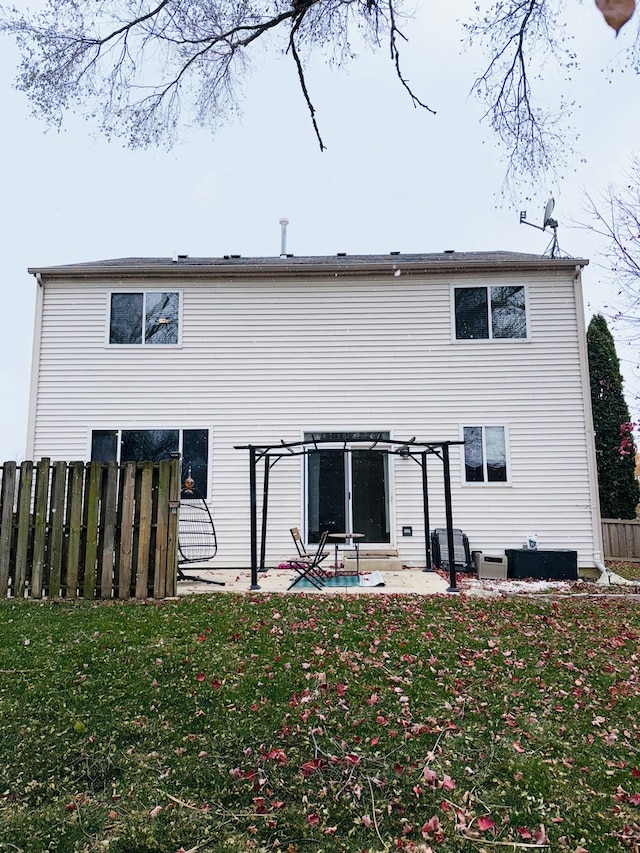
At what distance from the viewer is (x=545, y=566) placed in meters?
9.02

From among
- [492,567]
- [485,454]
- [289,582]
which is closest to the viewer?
[289,582]

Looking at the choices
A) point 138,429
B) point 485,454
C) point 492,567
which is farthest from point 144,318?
point 492,567

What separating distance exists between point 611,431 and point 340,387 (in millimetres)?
9204

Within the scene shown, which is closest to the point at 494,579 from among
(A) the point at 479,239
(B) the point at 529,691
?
(B) the point at 529,691

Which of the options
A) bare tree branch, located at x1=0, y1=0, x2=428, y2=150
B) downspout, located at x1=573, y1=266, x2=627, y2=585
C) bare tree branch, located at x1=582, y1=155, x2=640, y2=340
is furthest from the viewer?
bare tree branch, located at x1=582, y1=155, x2=640, y2=340

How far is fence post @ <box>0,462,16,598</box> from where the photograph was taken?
6.00m

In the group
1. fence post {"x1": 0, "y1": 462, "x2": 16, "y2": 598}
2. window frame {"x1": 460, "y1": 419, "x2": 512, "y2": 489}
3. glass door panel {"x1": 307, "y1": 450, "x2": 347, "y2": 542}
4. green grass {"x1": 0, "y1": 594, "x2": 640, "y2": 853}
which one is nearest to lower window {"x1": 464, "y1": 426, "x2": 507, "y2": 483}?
window frame {"x1": 460, "y1": 419, "x2": 512, "y2": 489}

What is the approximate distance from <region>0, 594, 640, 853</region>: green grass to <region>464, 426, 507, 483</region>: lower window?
4916 mm

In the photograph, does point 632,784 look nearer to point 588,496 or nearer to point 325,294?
point 588,496

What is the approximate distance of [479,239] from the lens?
14.0 meters

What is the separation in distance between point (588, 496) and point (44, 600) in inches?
339

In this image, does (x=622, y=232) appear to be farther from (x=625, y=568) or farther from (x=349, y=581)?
(x=349, y=581)

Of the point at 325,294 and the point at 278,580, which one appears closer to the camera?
the point at 278,580

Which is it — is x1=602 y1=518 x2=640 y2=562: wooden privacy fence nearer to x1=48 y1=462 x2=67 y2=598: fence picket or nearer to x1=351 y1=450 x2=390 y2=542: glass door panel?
x1=351 y1=450 x2=390 y2=542: glass door panel
